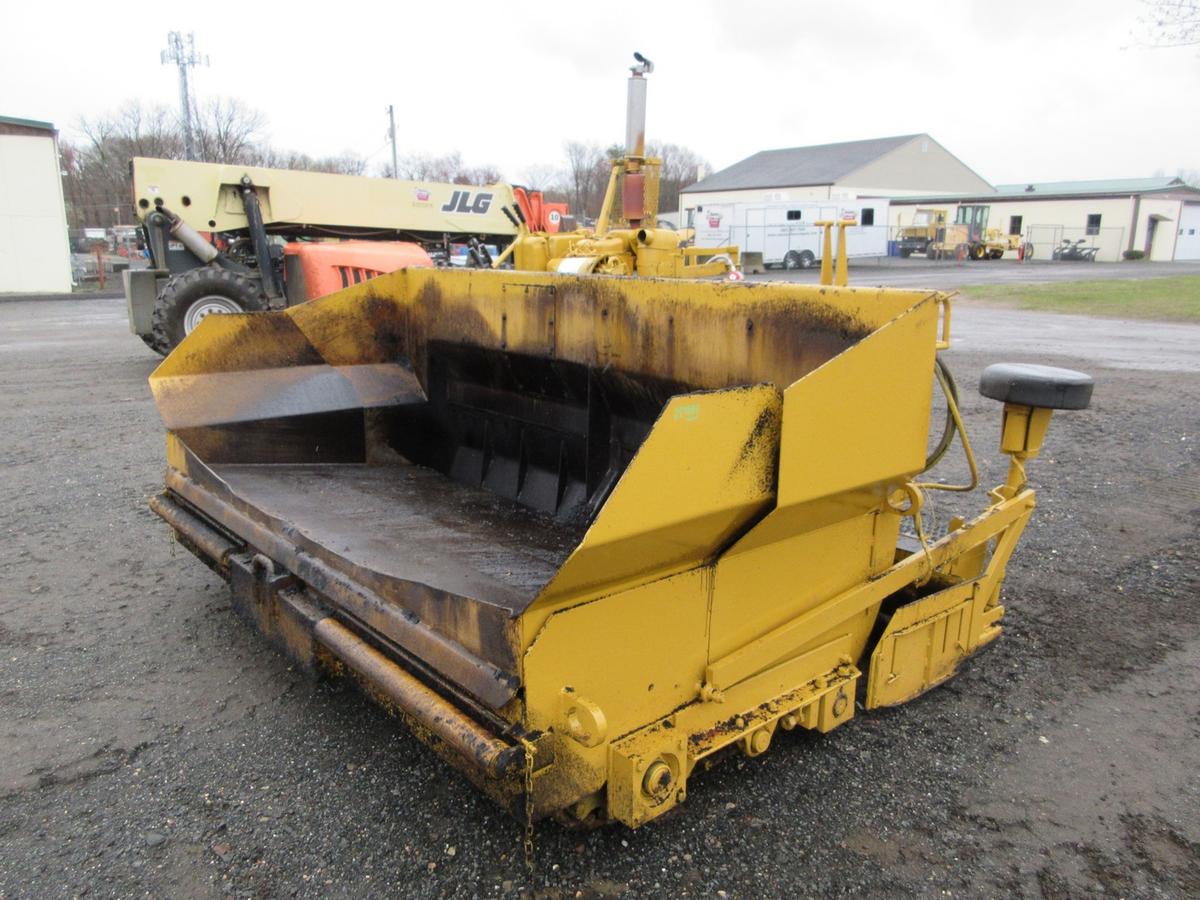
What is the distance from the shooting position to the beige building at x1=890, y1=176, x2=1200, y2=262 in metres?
44.5

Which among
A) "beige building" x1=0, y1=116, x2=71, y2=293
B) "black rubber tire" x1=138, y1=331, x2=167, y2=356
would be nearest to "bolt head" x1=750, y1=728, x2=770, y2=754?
"black rubber tire" x1=138, y1=331, x2=167, y2=356

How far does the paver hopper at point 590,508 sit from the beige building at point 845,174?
4138cm

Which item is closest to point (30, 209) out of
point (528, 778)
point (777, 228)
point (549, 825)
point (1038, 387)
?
point (777, 228)

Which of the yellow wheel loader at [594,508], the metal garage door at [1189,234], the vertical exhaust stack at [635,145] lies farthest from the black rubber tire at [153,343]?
the metal garage door at [1189,234]

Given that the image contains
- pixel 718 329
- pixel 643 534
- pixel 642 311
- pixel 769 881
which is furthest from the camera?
pixel 642 311

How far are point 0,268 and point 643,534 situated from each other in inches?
981

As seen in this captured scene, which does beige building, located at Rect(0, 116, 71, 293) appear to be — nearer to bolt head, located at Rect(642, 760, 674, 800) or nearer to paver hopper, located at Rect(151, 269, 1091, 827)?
paver hopper, located at Rect(151, 269, 1091, 827)

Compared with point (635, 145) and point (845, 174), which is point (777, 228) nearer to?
point (845, 174)

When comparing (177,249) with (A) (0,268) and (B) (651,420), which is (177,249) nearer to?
(B) (651,420)

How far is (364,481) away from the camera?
3873 millimetres

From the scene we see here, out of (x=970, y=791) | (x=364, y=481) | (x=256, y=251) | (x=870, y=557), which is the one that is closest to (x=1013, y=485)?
(x=870, y=557)

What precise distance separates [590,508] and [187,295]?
24.5ft

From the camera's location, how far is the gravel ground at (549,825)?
2256 mm

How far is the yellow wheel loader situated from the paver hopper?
0.4 inches
